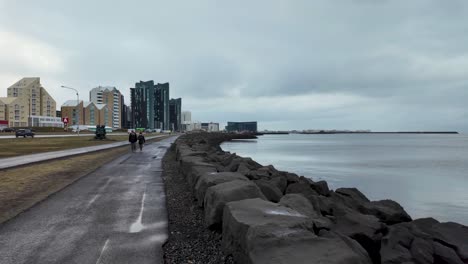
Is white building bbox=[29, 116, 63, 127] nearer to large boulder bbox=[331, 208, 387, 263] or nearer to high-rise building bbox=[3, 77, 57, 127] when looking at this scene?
high-rise building bbox=[3, 77, 57, 127]

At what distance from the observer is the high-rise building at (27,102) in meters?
150

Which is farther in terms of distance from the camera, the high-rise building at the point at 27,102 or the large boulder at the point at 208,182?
the high-rise building at the point at 27,102

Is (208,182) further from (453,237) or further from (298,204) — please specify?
(453,237)

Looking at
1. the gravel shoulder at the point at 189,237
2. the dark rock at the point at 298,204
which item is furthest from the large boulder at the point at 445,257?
the gravel shoulder at the point at 189,237

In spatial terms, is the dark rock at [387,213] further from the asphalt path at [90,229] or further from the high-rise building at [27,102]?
the high-rise building at [27,102]

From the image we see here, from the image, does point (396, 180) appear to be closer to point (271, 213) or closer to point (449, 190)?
point (449, 190)

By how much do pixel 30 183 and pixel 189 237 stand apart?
8.57 m

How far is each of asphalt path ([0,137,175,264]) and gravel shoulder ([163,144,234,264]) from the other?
20 cm

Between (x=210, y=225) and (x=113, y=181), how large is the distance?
7.75 meters

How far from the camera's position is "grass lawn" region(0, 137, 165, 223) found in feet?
29.0

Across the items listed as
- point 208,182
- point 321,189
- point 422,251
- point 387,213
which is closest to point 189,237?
point 208,182

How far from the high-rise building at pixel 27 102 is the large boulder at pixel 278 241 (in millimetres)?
158249

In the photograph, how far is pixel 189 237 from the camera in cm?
664

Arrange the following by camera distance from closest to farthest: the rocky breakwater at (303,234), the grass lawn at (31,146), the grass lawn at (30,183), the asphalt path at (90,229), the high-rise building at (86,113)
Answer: the rocky breakwater at (303,234) → the asphalt path at (90,229) → the grass lawn at (30,183) → the grass lawn at (31,146) → the high-rise building at (86,113)
